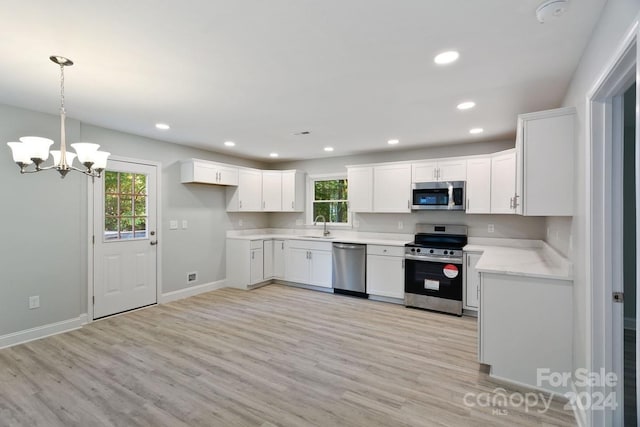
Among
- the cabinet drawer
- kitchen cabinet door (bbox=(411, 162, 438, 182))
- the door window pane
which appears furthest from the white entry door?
kitchen cabinet door (bbox=(411, 162, 438, 182))

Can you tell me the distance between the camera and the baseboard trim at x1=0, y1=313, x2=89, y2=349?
3178 millimetres

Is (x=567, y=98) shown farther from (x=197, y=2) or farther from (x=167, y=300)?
(x=167, y=300)

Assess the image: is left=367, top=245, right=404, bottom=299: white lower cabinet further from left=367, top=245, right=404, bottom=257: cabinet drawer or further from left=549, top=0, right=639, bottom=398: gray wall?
left=549, top=0, right=639, bottom=398: gray wall

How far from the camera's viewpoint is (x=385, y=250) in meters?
4.74

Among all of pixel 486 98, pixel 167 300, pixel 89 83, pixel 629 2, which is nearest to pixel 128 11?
pixel 89 83

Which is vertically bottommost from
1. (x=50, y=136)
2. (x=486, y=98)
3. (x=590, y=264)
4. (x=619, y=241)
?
(x=590, y=264)

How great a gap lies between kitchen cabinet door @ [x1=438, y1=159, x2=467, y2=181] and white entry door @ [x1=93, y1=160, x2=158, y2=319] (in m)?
4.28

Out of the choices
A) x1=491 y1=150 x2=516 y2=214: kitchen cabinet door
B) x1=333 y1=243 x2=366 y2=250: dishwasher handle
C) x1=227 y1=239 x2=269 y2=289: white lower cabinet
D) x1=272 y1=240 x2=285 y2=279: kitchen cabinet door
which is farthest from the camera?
x1=272 y1=240 x2=285 y2=279: kitchen cabinet door

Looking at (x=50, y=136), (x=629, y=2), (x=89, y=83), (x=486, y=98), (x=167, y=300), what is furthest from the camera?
(x=167, y=300)

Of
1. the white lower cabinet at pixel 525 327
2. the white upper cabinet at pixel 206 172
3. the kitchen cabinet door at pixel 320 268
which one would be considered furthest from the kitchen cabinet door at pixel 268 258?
the white lower cabinet at pixel 525 327

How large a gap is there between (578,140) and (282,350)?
3.02 m

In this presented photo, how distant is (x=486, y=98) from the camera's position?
2.90 metres

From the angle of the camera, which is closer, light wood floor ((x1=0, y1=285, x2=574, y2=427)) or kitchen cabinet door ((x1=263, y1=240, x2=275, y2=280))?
light wood floor ((x1=0, y1=285, x2=574, y2=427))

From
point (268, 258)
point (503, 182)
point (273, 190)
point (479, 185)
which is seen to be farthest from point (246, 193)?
point (503, 182)
